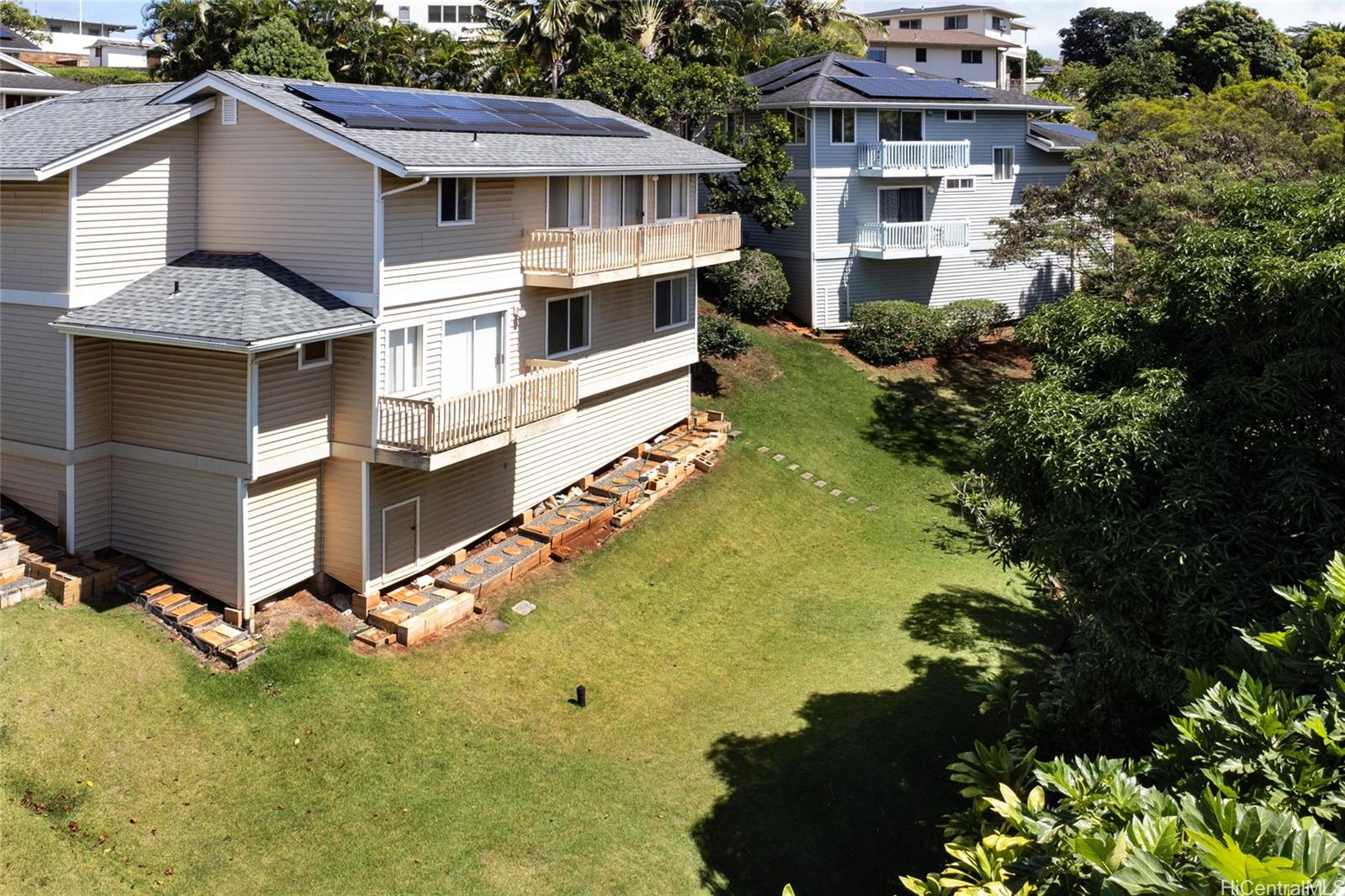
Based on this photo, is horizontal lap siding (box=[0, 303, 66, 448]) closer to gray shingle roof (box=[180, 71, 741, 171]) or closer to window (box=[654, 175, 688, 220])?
gray shingle roof (box=[180, 71, 741, 171])

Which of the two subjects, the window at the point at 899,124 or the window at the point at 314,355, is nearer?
the window at the point at 314,355

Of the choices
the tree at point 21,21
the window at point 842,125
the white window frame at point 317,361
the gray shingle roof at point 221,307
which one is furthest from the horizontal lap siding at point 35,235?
the tree at point 21,21

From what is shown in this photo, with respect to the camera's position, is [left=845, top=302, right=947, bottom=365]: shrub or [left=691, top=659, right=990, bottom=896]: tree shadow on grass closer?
[left=691, top=659, right=990, bottom=896]: tree shadow on grass

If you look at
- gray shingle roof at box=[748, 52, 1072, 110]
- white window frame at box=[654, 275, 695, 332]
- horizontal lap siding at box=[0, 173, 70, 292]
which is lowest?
white window frame at box=[654, 275, 695, 332]

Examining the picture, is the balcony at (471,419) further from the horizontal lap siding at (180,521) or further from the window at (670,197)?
the window at (670,197)

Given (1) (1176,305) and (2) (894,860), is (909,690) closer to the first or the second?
(2) (894,860)

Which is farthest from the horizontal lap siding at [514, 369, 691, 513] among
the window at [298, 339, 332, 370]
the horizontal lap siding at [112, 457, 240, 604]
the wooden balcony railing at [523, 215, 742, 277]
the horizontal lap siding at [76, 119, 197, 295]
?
the horizontal lap siding at [76, 119, 197, 295]

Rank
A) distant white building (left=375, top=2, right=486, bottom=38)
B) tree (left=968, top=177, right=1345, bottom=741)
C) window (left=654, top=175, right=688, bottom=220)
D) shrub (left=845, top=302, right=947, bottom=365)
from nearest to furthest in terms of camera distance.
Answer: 1. tree (left=968, top=177, right=1345, bottom=741)
2. window (left=654, top=175, right=688, bottom=220)
3. shrub (left=845, top=302, right=947, bottom=365)
4. distant white building (left=375, top=2, right=486, bottom=38)
